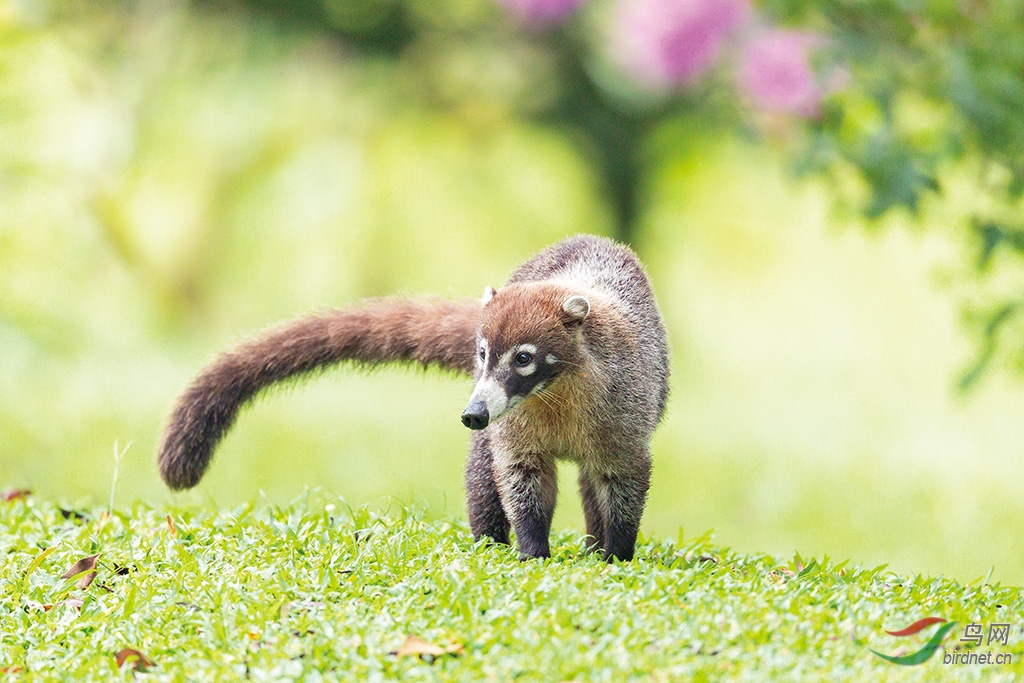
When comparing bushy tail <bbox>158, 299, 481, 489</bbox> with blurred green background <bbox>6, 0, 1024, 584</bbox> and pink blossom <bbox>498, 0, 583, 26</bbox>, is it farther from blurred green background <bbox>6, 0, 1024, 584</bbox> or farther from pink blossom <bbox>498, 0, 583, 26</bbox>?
pink blossom <bbox>498, 0, 583, 26</bbox>

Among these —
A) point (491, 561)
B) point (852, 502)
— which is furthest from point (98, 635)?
point (852, 502)

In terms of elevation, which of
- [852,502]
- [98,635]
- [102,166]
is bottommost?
[98,635]

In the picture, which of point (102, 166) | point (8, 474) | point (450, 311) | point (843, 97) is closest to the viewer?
point (450, 311)

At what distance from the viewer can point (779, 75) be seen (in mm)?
8242

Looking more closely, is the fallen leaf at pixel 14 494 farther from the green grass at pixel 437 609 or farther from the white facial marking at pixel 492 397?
the white facial marking at pixel 492 397

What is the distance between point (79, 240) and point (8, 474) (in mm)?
2075

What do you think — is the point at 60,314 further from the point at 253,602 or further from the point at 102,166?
the point at 253,602

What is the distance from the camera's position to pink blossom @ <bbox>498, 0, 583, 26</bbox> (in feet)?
33.2

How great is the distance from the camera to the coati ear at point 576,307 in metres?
3.87

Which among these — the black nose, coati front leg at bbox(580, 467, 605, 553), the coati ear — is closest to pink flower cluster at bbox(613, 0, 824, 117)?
coati front leg at bbox(580, 467, 605, 553)

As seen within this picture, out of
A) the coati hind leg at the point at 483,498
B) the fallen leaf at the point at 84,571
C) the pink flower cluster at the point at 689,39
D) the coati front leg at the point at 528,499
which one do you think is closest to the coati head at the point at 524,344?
the coati front leg at the point at 528,499

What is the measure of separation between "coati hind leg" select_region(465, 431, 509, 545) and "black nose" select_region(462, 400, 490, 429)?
0.75 m

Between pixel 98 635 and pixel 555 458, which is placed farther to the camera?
pixel 555 458

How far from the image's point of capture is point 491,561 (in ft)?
13.2
